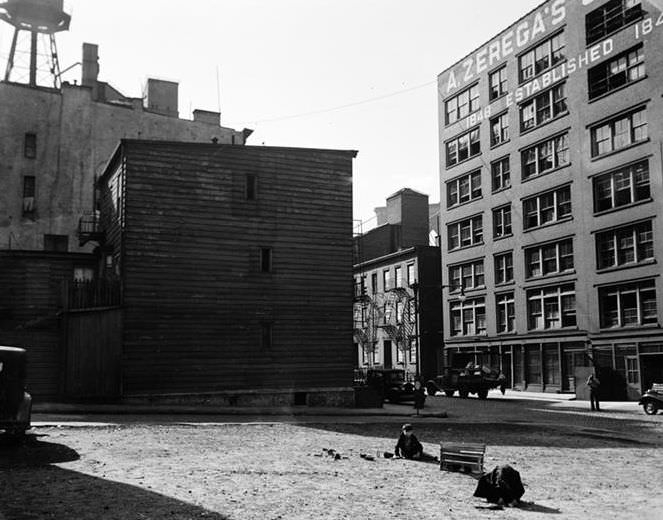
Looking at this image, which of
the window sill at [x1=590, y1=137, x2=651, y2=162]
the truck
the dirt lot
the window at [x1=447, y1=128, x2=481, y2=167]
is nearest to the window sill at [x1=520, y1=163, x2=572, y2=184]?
the window sill at [x1=590, y1=137, x2=651, y2=162]

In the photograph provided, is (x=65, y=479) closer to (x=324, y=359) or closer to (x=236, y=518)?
(x=236, y=518)

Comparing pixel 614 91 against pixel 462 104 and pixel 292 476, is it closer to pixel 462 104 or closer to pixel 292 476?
pixel 462 104

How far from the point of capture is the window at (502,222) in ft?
167

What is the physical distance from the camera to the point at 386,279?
6450 cm

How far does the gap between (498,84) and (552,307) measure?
17362 millimetres

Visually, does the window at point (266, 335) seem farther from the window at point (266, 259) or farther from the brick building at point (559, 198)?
the brick building at point (559, 198)

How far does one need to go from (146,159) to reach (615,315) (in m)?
27.3

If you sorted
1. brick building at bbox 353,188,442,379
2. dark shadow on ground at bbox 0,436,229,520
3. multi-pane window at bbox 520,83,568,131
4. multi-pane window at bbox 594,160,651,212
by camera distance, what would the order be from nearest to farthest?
dark shadow on ground at bbox 0,436,229,520, multi-pane window at bbox 594,160,651,212, multi-pane window at bbox 520,83,568,131, brick building at bbox 353,188,442,379

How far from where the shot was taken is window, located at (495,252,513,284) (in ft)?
166

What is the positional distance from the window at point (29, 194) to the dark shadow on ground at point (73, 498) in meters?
34.1

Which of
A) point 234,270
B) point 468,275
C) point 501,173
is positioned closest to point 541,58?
point 501,173

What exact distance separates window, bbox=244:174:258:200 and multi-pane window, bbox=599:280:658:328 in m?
22.0

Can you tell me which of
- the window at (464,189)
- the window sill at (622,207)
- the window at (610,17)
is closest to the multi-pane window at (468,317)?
the window at (464,189)

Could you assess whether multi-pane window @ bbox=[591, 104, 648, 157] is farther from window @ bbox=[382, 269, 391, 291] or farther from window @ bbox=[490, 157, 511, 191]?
window @ bbox=[382, 269, 391, 291]
